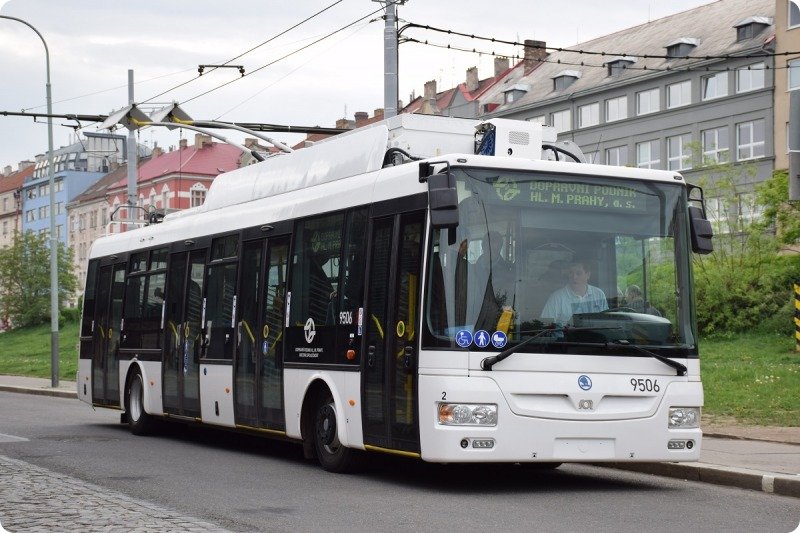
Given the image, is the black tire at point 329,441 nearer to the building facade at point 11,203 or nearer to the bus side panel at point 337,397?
the bus side panel at point 337,397

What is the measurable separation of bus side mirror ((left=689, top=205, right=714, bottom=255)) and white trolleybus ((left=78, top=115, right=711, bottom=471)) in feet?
0.05

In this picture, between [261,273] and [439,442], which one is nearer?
[439,442]

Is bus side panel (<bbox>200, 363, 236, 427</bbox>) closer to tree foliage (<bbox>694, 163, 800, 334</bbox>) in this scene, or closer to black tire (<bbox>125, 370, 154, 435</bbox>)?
black tire (<bbox>125, 370, 154, 435</bbox>)

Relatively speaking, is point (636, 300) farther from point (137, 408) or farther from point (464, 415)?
point (137, 408)

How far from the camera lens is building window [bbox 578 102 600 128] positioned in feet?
254

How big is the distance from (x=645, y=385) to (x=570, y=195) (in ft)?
5.89

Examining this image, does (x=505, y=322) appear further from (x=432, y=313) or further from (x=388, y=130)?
(x=388, y=130)

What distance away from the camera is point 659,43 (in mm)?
75062

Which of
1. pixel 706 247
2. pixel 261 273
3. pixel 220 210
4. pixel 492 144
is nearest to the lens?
pixel 706 247

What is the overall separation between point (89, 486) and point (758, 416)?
11492 millimetres

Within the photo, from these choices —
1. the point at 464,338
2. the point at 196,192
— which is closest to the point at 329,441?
the point at 464,338

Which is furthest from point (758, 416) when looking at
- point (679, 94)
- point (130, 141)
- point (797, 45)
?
point (679, 94)

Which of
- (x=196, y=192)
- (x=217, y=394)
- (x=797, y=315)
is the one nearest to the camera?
(x=217, y=394)

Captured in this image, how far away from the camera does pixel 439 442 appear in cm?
1171
